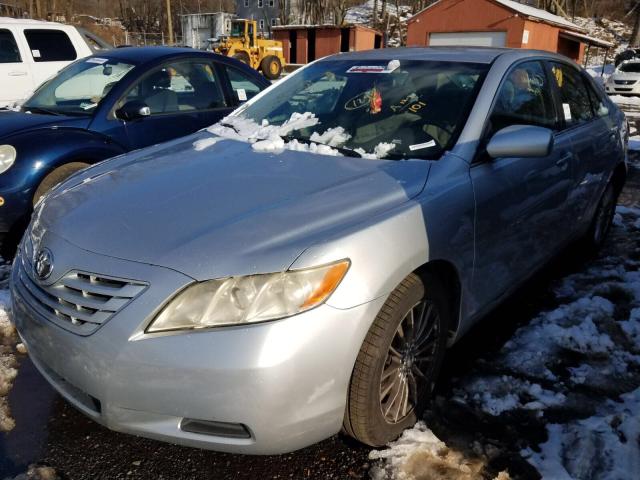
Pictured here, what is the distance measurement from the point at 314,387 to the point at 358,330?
0.24 meters

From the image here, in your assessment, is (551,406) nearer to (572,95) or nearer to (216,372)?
(216,372)

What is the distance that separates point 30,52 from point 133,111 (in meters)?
5.40

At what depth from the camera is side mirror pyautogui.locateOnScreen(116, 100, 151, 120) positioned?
4590 millimetres

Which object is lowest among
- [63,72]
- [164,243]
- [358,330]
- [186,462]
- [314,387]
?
[186,462]

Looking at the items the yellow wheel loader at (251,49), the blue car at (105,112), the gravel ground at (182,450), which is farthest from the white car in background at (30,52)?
the yellow wheel loader at (251,49)

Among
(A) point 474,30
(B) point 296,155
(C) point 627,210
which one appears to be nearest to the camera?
(B) point 296,155

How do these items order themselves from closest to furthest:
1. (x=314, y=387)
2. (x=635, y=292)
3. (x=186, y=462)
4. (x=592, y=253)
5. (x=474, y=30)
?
1. (x=314, y=387)
2. (x=186, y=462)
3. (x=635, y=292)
4. (x=592, y=253)
5. (x=474, y=30)

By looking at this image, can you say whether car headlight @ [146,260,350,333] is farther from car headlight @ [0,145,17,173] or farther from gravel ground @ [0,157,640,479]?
car headlight @ [0,145,17,173]

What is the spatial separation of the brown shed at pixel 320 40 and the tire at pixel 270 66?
10895 millimetres

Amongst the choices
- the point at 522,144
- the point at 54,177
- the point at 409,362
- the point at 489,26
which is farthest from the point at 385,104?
the point at 489,26

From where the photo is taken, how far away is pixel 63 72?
5.42m

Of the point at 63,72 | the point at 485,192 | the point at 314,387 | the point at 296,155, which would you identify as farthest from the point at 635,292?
the point at 63,72

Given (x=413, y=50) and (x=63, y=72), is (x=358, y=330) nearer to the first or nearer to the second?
(x=413, y=50)

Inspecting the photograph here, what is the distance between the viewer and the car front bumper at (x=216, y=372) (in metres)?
1.74
